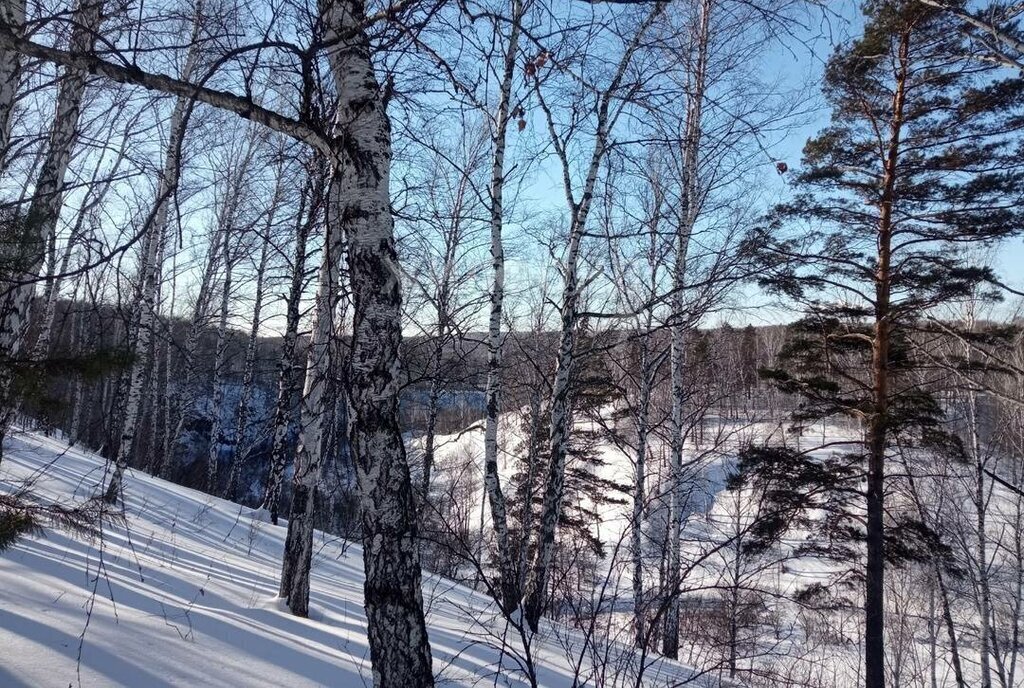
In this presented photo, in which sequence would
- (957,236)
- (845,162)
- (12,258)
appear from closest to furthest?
(12,258)
(957,236)
(845,162)

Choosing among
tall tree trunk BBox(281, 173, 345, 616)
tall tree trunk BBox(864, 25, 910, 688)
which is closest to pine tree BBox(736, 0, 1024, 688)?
tall tree trunk BBox(864, 25, 910, 688)

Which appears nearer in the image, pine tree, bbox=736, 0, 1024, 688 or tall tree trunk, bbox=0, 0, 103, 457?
tall tree trunk, bbox=0, 0, 103, 457

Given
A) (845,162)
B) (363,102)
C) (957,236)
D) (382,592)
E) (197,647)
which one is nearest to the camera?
(382,592)

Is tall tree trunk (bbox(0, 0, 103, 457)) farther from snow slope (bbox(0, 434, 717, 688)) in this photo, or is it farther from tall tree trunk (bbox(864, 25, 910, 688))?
tall tree trunk (bbox(864, 25, 910, 688))

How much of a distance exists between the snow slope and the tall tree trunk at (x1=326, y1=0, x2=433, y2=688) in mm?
370

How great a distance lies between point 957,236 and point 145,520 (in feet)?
39.7

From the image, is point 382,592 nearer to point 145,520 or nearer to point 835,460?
point 145,520

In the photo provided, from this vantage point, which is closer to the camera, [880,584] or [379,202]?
[379,202]

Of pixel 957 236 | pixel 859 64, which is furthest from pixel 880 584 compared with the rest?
pixel 859 64

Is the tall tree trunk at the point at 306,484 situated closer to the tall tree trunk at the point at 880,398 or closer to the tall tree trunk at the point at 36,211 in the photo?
the tall tree trunk at the point at 36,211

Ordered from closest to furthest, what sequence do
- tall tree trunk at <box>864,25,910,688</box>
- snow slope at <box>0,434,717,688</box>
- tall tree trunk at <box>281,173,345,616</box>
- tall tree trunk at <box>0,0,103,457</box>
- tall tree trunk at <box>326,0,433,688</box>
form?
tall tree trunk at <box>326,0,433,688</box>, tall tree trunk at <box>0,0,103,457</box>, snow slope at <box>0,434,717,688</box>, tall tree trunk at <box>281,173,345,616</box>, tall tree trunk at <box>864,25,910,688</box>

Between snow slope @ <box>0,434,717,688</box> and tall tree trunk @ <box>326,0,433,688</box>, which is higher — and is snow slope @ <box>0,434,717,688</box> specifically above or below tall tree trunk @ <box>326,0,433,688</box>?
below

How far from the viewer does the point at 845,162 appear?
31.9 feet

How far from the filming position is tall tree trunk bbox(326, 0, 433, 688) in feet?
7.50
